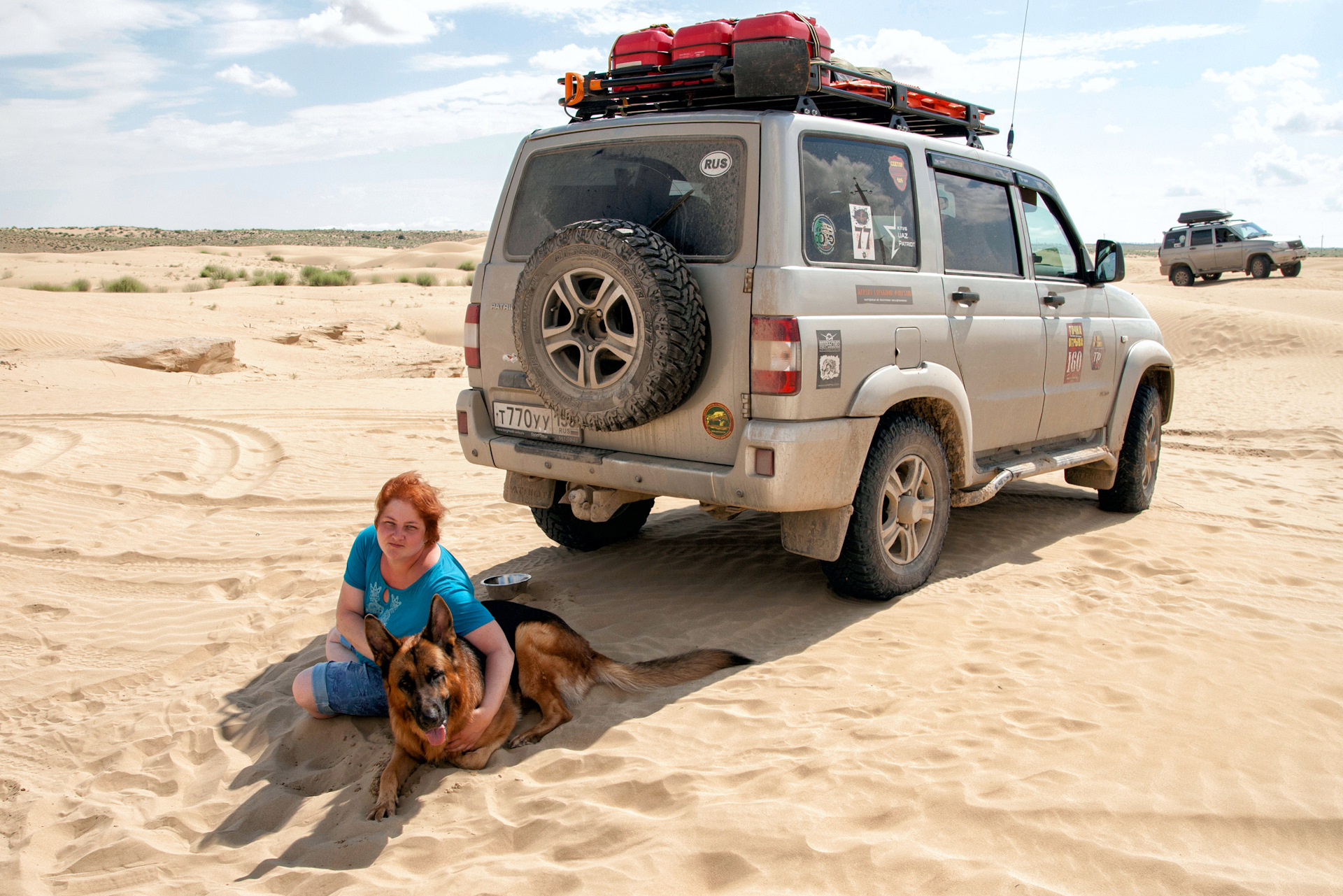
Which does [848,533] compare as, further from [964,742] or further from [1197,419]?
[1197,419]

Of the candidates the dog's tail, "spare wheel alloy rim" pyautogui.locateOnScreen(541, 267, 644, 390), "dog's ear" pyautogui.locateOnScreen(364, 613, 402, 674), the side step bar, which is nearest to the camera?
"dog's ear" pyautogui.locateOnScreen(364, 613, 402, 674)

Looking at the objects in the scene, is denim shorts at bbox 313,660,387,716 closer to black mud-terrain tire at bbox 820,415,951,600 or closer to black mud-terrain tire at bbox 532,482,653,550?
black mud-terrain tire at bbox 532,482,653,550

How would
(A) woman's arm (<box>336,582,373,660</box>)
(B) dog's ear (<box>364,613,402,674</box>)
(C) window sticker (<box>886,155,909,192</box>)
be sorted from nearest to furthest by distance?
(B) dog's ear (<box>364,613,402,674</box>) < (A) woman's arm (<box>336,582,373,660</box>) < (C) window sticker (<box>886,155,909,192</box>)

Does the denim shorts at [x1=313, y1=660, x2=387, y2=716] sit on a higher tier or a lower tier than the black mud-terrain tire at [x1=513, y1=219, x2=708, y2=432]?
lower

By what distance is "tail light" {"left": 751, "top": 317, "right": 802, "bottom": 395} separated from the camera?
3.92 metres

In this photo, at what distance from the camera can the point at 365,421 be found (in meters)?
10.3

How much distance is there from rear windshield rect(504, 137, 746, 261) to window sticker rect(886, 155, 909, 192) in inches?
37.9

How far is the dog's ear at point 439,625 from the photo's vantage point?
3123mm

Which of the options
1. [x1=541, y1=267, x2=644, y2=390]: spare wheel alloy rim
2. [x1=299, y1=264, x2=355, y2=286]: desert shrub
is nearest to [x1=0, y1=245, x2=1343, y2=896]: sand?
[x1=541, y1=267, x2=644, y2=390]: spare wheel alloy rim

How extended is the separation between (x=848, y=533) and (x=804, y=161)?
1762 mm

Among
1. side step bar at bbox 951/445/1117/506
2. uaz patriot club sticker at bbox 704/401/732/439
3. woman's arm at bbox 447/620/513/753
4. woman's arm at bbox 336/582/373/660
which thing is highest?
uaz patriot club sticker at bbox 704/401/732/439

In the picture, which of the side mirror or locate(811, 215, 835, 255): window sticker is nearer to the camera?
locate(811, 215, 835, 255): window sticker

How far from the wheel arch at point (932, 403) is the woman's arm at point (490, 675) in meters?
1.85

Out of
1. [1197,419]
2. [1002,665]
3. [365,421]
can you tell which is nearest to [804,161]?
[1002,665]
